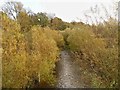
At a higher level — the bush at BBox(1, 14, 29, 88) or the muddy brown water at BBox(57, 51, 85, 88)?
the bush at BBox(1, 14, 29, 88)

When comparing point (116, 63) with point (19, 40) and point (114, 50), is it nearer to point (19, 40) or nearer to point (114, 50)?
point (114, 50)

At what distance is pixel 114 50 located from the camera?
20.5 feet

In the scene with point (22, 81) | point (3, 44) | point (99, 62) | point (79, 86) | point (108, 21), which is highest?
point (108, 21)

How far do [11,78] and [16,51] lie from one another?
68 cm

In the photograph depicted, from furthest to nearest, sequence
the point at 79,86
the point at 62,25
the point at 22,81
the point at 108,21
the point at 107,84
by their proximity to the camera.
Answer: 1. the point at 62,25
2. the point at 79,86
3. the point at 22,81
4. the point at 108,21
5. the point at 107,84

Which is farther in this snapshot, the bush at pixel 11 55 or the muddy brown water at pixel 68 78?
the muddy brown water at pixel 68 78

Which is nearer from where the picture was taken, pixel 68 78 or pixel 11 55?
pixel 11 55

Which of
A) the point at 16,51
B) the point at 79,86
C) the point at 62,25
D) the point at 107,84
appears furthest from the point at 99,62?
the point at 62,25

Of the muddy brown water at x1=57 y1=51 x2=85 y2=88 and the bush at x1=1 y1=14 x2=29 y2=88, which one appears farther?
the muddy brown water at x1=57 y1=51 x2=85 y2=88

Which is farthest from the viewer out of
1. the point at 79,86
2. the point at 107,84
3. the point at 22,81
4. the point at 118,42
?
the point at 79,86

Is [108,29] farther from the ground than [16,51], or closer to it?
farther from the ground

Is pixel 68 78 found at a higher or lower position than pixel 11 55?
lower

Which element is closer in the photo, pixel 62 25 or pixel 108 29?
pixel 108 29

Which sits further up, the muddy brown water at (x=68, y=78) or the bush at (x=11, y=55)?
the bush at (x=11, y=55)
